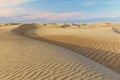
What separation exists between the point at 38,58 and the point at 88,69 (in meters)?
2.17

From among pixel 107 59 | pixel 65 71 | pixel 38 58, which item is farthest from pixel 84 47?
pixel 65 71

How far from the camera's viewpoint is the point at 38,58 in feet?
36.0

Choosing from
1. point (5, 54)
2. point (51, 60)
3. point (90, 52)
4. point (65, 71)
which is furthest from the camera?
point (90, 52)

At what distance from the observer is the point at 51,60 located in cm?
1070

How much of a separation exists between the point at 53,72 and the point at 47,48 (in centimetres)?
458

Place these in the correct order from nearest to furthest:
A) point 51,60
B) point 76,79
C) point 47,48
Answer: point 76,79, point 51,60, point 47,48

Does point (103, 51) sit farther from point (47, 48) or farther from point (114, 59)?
point (47, 48)

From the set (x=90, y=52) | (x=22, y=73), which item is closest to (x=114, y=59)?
(x=90, y=52)

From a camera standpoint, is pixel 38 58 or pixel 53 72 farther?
pixel 38 58

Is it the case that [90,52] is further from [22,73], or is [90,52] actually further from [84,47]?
[22,73]

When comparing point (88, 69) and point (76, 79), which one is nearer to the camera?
point (76, 79)

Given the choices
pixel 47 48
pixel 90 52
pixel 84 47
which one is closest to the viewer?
pixel 47 48

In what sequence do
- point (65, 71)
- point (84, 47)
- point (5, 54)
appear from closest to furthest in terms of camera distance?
point (65, 71) → point (5, 54) → point (84, 47)

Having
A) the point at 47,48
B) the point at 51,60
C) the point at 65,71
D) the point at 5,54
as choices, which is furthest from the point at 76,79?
the point at 47,48
